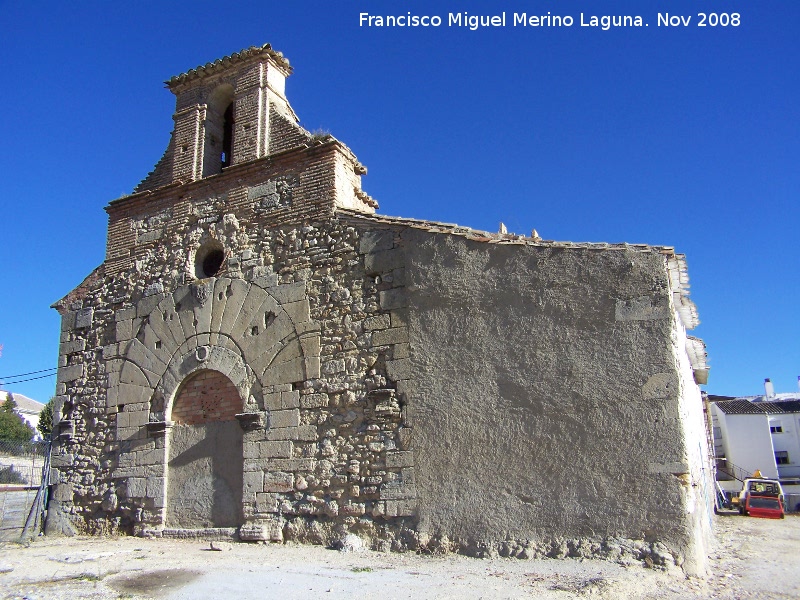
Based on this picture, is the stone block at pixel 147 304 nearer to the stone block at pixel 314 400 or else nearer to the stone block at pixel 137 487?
the stone block at pixel 137 487

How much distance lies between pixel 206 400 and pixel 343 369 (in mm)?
2292

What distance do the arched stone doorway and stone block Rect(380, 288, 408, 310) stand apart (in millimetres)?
2465

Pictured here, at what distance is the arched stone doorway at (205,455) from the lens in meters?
8.44

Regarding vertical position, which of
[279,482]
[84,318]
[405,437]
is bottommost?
[279,482]

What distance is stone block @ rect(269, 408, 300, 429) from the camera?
26.7 ft

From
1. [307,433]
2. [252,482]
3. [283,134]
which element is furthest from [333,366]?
[283,134]

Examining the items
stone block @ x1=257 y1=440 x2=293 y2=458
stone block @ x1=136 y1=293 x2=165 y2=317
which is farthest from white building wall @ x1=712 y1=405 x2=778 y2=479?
stone block @ x1=136 y1=293 x2=165 y2=317

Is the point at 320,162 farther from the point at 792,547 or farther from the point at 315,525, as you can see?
the point at 792,547

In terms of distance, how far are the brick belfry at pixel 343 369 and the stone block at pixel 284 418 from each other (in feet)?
0.06

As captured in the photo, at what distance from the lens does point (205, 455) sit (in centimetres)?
876

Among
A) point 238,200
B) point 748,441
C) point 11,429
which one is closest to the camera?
point 238,200

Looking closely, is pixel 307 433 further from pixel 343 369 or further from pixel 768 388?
pixel 768 388

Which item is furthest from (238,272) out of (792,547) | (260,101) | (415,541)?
(792,547)

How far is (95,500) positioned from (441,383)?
5.72 metres
